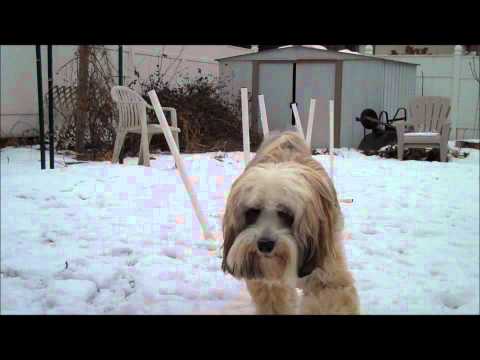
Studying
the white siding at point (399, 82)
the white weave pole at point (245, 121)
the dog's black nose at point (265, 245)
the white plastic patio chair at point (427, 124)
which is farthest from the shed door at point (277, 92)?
the dog's black nose at point (265, 245)

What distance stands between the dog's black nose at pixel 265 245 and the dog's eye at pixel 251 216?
11 centimetres

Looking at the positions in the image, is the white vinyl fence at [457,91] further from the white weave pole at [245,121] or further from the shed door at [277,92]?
the white weave pole at [245,121]

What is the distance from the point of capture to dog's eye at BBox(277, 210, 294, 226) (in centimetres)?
207

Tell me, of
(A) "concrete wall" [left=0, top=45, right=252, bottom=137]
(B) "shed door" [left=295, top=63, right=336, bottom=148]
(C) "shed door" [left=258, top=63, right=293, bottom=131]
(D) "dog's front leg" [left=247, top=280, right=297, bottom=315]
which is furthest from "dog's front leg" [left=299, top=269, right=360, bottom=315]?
(B) "shed door" [left=295, top=63, right=336, bottom=148]

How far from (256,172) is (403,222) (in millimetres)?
1856

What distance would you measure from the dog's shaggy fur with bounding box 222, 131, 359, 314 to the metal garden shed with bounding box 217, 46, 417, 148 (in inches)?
40.8

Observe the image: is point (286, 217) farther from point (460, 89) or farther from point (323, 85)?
point (460, 89)

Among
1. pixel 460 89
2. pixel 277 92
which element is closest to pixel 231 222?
pixel 277 92

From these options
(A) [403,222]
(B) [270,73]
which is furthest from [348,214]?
(B) [270,73]

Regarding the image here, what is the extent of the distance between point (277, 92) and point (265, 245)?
1928 millimetres

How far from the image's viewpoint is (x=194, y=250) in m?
3.28
